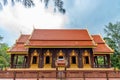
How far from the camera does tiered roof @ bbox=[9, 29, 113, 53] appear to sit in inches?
898

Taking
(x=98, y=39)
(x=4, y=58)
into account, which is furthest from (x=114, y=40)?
(x=4, y=58)

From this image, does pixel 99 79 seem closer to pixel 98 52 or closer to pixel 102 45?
pixel 98 52

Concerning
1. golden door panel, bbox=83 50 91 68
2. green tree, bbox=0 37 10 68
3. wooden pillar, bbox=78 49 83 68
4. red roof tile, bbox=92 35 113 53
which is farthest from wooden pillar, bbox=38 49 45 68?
green tree, bbox=0 37 10 68

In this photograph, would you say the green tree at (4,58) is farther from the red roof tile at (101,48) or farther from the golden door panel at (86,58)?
the red roof tile at (101,48)

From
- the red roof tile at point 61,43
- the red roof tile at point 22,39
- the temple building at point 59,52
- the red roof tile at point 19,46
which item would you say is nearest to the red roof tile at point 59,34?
the temple building at point 59,52

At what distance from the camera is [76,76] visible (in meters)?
17.6

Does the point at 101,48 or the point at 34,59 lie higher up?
the point at 101,48

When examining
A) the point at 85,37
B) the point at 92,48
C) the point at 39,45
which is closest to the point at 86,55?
the point at 92,48

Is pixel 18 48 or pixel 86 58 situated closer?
pixel 86 58

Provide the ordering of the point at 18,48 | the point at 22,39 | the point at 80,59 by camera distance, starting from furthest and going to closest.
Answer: the point at 22,39, the point at 18,48, the point at 80,59

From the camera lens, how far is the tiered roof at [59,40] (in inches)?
898

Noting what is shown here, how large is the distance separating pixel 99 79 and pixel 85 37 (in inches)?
325

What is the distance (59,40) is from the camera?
24.2m

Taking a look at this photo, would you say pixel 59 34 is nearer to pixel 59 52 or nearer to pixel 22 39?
pixel 59 52
